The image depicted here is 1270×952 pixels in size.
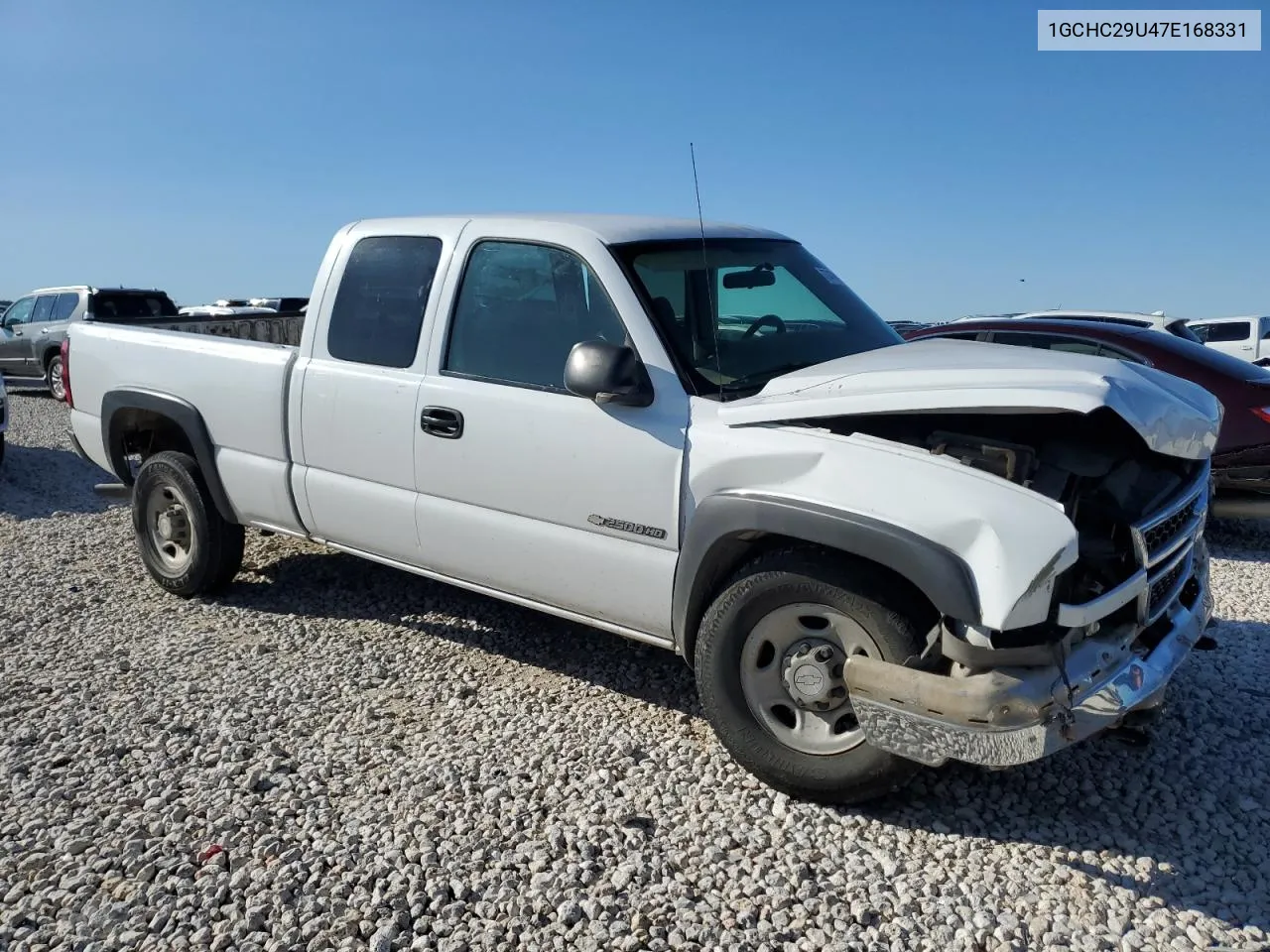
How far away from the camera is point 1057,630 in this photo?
9.53 feet

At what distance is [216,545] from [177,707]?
1381 millimetres

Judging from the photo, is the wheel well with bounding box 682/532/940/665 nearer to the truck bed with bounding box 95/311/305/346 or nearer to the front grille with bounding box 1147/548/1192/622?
the front grille with bounding box 1147/548/1192/622

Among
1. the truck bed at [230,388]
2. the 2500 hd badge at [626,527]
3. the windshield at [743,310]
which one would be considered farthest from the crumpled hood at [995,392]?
the truck bed at [230,388]

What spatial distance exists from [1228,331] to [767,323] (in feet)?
68.1

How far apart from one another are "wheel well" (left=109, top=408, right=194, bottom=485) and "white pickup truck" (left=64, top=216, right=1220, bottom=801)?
573 millimetres

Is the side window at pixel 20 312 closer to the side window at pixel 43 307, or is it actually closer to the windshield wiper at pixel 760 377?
the side window at pixel 43 307

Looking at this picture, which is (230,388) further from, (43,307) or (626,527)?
(43,307)

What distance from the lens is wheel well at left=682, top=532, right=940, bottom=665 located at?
3.12 metres

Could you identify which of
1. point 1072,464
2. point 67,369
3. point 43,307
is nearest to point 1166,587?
point 1072,464

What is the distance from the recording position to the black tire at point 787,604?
309 centimetres

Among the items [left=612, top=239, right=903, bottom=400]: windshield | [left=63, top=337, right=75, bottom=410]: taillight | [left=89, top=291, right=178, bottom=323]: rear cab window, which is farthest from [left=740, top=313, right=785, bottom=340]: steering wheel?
[left=89, top=291, right=178, bottom=323]: rear cab window

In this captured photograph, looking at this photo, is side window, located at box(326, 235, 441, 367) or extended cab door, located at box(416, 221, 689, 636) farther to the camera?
side window, located at box(326, 235, 441, 367)

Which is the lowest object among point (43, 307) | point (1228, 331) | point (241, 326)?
point (1228, 331)

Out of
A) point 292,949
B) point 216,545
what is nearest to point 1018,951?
point 292,949
